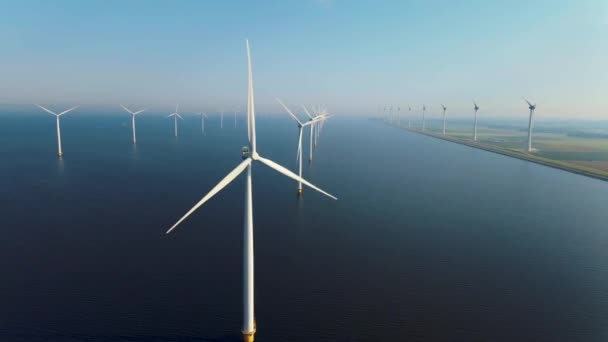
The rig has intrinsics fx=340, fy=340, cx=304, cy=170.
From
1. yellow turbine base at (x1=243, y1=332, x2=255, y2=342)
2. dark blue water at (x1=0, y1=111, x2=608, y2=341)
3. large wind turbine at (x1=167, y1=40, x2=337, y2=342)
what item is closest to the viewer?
large wind turbine at (x1=167, y1=40, x2=337, y2=342)

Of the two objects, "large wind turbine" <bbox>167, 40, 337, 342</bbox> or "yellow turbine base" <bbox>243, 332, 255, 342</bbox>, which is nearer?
"large wind turbine" <bbox>167, 40, 337, 342</bbox>

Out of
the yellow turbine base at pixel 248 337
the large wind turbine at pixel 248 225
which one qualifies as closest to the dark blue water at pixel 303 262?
the yellow turbine base at pixel 248 337

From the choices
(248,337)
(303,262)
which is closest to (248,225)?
(248,337)

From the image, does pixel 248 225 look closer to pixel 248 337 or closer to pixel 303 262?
pixel 248 337

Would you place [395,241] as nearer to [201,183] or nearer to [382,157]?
[201,183]

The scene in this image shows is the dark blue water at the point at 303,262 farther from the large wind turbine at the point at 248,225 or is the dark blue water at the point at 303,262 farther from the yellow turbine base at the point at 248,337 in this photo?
the large wind turbine at the point at 248,225

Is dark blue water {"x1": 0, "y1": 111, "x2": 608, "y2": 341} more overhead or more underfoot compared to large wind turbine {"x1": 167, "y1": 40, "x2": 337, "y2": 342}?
more underfoot

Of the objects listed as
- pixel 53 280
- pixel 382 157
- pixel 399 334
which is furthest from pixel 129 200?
pixel 382 157

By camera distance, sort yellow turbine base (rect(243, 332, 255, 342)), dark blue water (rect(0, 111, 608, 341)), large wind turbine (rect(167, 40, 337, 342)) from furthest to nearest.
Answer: dark blue water (rect(0, 111, 608, 341))
yellow turbine base (rect(243, 332, 255, 342))
large wind turbine (rect(167, 40, 337, 342))

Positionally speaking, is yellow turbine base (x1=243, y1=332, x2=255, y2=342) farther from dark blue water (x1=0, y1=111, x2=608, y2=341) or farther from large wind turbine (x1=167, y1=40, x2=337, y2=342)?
dark blue water (x1=0, y1=111, x2=608, y2=341)

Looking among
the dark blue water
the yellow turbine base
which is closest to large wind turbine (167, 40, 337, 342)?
the yellow turbine base
